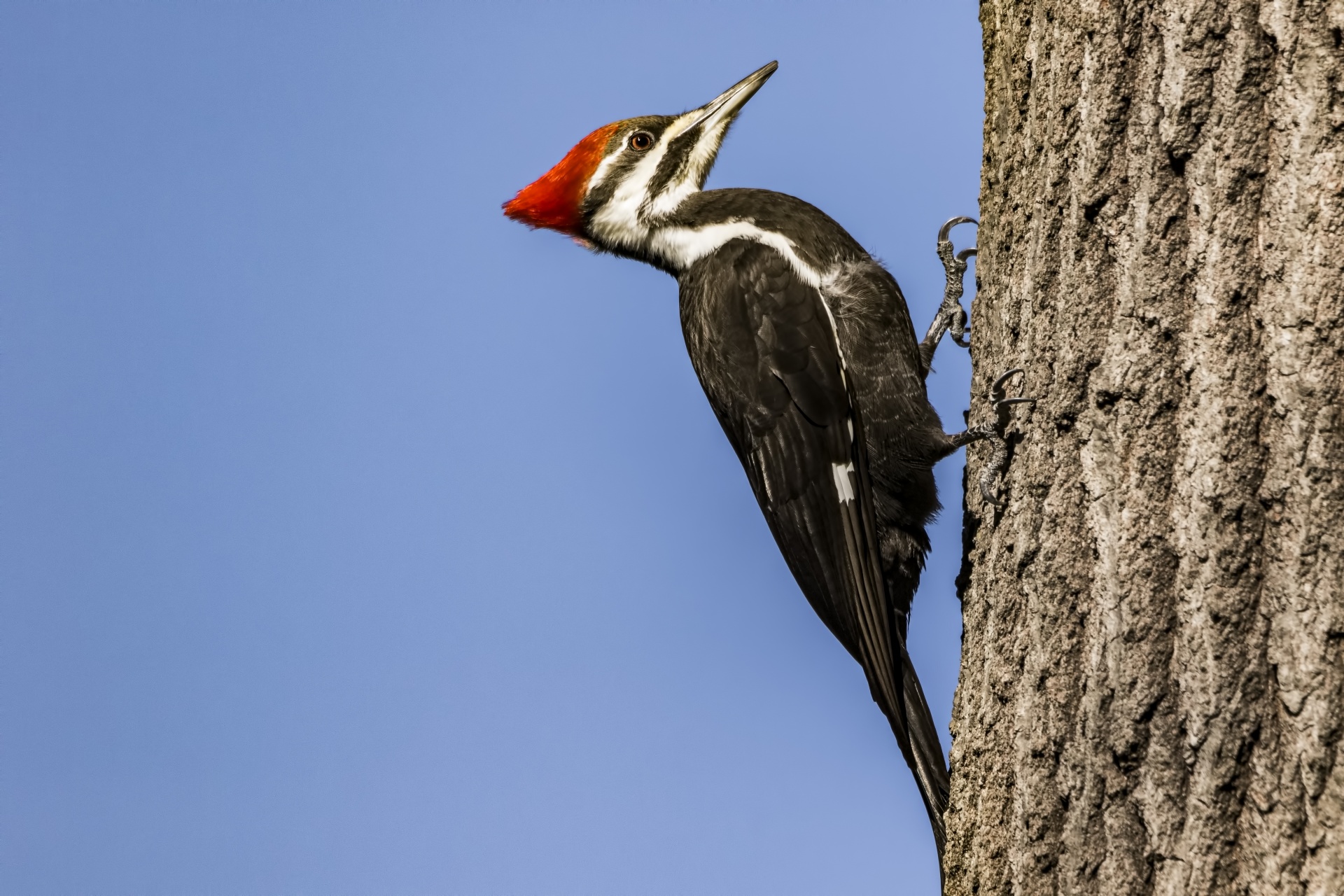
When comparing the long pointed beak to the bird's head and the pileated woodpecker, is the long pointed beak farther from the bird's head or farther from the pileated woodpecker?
the pileated woodpecker

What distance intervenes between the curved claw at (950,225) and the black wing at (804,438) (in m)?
0.46

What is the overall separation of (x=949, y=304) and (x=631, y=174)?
4.57ft

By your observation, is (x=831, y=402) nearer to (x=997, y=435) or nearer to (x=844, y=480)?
(x=844, y=480)

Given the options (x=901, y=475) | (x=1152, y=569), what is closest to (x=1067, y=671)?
(x=1152, y=569)

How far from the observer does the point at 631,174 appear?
4.30 metres

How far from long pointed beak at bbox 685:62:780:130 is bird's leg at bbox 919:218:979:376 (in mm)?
1101

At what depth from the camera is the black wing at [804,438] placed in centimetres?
308

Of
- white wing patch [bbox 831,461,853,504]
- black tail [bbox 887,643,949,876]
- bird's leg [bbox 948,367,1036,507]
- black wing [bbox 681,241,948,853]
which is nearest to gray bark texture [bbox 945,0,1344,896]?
bird's leg [bbox 948,367,1036,507]

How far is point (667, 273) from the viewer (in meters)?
4.25

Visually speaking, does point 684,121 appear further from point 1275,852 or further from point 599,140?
point 1275,852

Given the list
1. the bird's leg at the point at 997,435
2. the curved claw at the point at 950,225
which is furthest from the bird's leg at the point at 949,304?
the bird's leg at the point at 997,435

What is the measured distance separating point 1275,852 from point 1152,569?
456 mm

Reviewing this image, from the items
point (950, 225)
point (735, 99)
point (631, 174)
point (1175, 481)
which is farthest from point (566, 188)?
point (1175, 481)

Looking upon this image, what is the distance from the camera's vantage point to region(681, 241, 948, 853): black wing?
3.08 m
